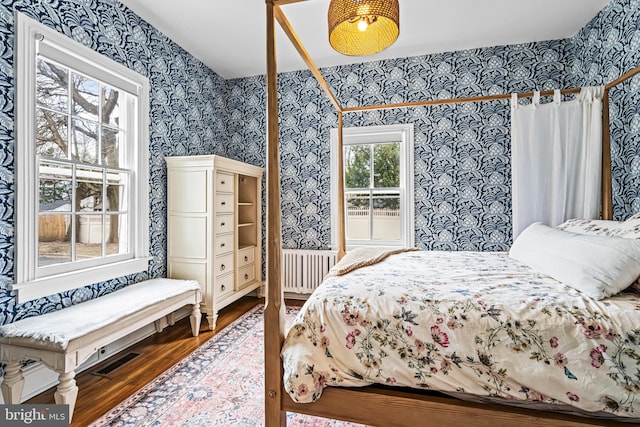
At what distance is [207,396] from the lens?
1.93 metres

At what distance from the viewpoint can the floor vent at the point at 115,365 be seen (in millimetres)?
2213

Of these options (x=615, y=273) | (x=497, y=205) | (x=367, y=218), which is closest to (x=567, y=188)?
(x=497, y=205)

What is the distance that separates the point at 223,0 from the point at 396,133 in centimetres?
211

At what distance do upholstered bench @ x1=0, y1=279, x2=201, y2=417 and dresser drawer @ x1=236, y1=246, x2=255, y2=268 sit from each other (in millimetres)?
1292

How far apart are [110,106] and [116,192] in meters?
0.71

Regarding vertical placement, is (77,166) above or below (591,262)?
above

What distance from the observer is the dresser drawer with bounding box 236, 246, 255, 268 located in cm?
357

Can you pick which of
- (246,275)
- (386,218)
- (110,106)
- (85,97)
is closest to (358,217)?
(386,218)

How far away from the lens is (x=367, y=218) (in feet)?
12.5

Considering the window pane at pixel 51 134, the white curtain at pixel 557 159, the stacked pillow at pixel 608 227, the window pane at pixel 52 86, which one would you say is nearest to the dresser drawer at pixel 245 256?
the window pane at pixel 51 134

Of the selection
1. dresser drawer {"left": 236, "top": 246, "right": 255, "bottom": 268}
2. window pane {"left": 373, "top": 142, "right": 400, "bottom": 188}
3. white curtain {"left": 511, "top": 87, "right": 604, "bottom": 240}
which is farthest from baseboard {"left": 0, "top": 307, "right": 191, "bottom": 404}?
white curtain {"left": 511, "top": 87, "right": 604, "bottom": 240}

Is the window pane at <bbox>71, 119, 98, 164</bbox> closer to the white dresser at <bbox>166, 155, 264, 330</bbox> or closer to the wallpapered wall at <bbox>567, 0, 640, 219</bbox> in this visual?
the white dresser at <bbox>166, 155, 264, 330</bbox>

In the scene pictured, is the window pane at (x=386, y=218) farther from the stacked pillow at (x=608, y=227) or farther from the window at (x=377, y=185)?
the stacked pillow at (x=608, y=227)

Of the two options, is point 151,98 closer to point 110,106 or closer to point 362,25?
point 110,106
